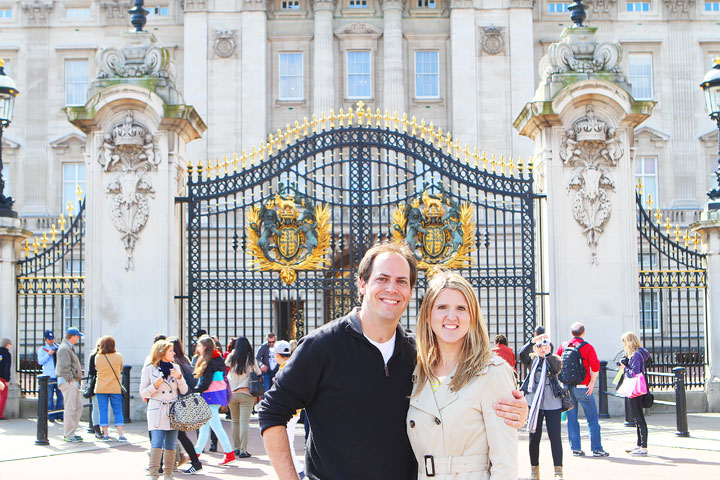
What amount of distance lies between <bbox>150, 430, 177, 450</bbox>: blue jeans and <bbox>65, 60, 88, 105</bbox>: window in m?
33.4

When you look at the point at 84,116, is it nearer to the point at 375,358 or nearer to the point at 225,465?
the point at 225,465

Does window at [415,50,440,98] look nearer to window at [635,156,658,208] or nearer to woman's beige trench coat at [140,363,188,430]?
window at [635,156,658,208]

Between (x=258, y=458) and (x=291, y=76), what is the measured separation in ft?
96.1

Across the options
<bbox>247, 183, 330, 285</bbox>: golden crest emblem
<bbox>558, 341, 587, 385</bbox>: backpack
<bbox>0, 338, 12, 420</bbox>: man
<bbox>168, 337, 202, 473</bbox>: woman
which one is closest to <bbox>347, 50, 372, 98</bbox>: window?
<bbox>247, 183, 330, 285</bbox>: golden crest emblem

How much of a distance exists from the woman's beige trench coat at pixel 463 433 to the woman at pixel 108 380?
26.7 ft

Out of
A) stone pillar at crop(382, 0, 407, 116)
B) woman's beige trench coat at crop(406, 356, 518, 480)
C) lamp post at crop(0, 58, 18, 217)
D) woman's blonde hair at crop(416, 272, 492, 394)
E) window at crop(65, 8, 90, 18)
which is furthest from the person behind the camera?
window at crop(65, 8, 90, 18)

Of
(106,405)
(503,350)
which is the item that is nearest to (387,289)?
(106,405)

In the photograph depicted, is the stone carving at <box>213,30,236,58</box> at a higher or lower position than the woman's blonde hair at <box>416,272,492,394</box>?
higher

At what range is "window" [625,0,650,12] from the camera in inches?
1555

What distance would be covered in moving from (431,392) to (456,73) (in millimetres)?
34414

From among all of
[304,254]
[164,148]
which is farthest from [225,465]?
[164,148]

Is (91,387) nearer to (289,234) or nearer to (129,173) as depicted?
(129,173)

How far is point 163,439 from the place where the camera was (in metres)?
8.50

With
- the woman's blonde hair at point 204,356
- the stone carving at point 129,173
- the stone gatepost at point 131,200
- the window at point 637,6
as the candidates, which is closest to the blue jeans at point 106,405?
the stone gatepost at point 131,200
